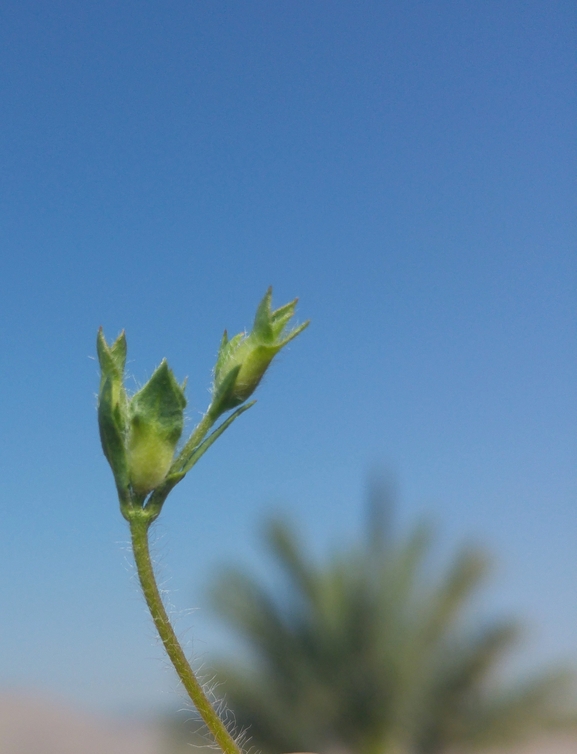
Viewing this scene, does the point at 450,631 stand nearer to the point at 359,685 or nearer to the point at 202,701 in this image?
the point at 359,685

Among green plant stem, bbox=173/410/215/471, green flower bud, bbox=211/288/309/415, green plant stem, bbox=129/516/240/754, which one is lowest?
green plant stem, bbox=129/516/240/754

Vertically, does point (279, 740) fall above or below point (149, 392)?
above

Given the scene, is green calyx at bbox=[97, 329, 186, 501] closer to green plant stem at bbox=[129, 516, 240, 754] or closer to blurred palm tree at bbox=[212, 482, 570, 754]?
green plant stem at bbox=[129, 516, 240, 754]

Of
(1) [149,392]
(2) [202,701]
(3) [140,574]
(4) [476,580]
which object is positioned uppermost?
(4) [476,580]

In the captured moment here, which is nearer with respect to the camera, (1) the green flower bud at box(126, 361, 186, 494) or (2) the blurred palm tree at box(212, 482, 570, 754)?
(1) the green flower bud at box(126, 361, 186, 494)

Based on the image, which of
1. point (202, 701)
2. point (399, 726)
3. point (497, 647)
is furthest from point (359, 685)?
point (202, 701)

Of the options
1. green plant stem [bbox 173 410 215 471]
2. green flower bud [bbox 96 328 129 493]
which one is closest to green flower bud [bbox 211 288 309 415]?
green plant stem [bbox 173 410 215 471]

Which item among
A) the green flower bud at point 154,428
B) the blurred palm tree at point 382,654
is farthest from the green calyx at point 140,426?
the blurred palm tree at point 382,654

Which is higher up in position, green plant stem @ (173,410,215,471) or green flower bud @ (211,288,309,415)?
green flower bud @ (211,288,309,415)
